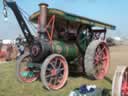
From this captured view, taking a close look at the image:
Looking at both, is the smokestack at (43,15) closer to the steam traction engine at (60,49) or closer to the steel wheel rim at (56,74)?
the steam traction engine at (60,49)

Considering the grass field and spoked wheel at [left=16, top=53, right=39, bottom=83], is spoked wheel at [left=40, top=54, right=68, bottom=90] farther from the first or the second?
spoked wheel at [left=16, top=53, right=39, bottom=83]

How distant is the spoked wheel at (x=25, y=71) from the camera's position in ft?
33.1

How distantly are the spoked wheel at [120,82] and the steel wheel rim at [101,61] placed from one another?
→ 4477mm

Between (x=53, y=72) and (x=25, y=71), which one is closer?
(x=53, y=72)

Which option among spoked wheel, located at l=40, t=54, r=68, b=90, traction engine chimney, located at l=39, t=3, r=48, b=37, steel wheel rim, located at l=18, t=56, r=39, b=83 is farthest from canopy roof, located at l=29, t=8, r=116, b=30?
steel wheel rim, located at l=18, t=56, r=39, b=83

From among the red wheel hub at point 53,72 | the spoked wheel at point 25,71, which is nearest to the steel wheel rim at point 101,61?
the red wheel hub at point 53,72

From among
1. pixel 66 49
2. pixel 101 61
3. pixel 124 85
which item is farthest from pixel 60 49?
pixel 124 85

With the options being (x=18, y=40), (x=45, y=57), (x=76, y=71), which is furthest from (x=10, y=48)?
(x=45, y=57)

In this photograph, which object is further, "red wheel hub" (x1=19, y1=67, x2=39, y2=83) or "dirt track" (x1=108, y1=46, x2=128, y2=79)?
"dirt track" (x1=108, y1=46, x2=128, y2=79)

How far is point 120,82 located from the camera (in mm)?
5609

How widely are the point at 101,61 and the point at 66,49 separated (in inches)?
68.0

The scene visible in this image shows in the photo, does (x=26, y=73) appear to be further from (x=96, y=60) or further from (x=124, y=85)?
(x=124, y=85)

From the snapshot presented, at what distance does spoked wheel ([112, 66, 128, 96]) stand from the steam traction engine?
10.0 feet

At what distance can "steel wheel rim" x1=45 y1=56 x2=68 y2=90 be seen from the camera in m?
8.95
